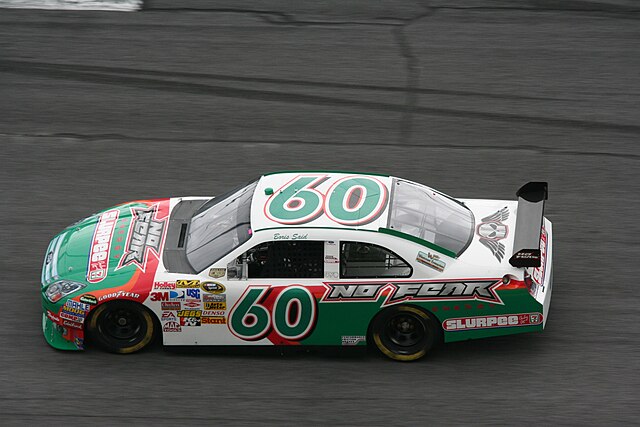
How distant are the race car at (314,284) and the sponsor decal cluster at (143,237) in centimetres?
2

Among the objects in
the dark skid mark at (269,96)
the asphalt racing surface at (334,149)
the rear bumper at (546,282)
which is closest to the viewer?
the asphalt racing surface at (334,149)

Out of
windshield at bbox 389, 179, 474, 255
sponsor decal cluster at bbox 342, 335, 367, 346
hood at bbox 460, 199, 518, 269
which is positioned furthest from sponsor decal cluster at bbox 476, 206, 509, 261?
sponsor decal cluster at bbox 342, 335, 367, 346

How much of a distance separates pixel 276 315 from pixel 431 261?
1.46 m

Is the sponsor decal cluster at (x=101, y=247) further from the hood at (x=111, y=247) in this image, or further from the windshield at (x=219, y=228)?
the windshield at (x=219, y=228)

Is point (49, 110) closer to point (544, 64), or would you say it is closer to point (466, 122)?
point (466, 122)

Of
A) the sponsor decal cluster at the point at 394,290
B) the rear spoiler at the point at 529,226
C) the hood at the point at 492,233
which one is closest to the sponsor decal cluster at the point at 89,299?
the sponsor decal cluster at the point at 394,290

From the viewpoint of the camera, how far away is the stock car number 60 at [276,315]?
331 inches

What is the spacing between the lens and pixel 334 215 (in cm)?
859

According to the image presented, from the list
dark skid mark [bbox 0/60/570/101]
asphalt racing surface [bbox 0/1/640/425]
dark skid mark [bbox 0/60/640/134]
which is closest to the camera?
asphalt racing surface [bbox 0/1/640/425]

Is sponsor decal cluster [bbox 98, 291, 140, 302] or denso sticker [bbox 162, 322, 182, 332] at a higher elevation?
sponsor decal cluster [bbox 98, 291, 140, 302]

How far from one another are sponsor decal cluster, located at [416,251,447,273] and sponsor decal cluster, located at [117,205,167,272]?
7.97 feet

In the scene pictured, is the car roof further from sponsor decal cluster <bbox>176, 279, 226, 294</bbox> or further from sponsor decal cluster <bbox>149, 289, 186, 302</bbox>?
sponsor decal cluster <bbox>149, 289, 186, 302</bbox>

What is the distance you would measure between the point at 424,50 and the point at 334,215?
300 inches

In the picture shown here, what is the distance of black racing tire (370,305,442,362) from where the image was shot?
852 centimetres
